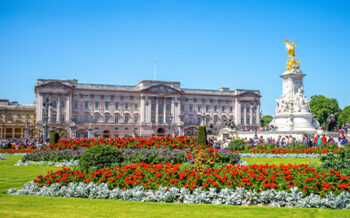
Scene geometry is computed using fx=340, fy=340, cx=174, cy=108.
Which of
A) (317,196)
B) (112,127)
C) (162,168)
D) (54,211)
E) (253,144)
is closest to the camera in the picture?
(54,211)

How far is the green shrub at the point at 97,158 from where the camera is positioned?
1114 cm

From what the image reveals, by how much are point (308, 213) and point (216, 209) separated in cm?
192

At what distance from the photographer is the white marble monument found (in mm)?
30984

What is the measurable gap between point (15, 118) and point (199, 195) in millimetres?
84306

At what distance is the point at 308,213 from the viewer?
7.16 m

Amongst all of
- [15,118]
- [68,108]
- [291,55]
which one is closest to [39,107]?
[68,108]

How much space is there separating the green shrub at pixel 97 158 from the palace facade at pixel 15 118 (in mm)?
71356

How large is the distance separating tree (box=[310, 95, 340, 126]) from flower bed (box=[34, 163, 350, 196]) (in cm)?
7804

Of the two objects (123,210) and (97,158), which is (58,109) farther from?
(123,210)

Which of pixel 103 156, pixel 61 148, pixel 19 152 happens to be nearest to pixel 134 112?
pixel 19 152

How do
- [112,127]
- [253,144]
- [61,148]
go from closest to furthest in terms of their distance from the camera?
1. [61,148]
2. [253,144]
3. [112,127]

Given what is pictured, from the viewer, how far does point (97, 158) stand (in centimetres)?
1141

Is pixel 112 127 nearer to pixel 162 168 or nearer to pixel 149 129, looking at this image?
pixel 149 129

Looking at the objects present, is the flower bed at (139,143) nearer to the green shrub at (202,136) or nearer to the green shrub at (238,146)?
the green shrub at (202,136)
